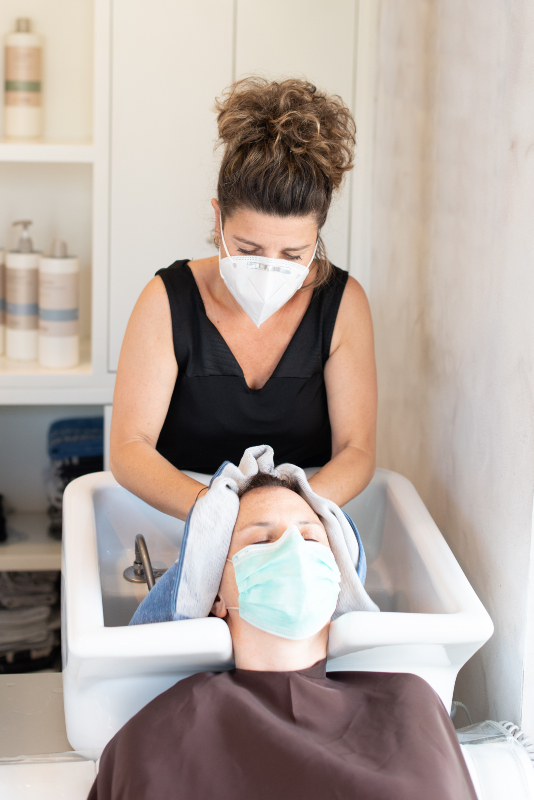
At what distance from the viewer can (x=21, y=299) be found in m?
2.05

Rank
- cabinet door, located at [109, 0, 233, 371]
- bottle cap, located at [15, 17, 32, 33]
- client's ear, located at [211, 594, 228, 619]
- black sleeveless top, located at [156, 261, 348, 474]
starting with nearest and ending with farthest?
1. client's ear, located at [211, 594, 228, 619]
2. black sleeveless top, located at [156, 261, 348, 474]
3. cabinet door, located at [109, 0, 233, 371]
4. bottle cap, located at [15, 17, 32, 33]

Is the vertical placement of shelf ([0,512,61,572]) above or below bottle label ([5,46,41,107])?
below

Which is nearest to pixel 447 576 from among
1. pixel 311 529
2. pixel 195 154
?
pixel 311 529

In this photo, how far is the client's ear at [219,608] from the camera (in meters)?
1.05

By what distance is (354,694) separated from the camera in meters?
0.99

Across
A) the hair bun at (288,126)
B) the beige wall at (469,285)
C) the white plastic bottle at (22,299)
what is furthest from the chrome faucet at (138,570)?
the white plastic bottle at (22,299)

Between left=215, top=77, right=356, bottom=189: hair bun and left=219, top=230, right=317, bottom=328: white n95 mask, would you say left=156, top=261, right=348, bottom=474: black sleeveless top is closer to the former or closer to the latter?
left=219, top=230, right=317, bottom=328: white n95 mask

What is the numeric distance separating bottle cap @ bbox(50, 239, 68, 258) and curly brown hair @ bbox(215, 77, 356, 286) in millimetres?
857

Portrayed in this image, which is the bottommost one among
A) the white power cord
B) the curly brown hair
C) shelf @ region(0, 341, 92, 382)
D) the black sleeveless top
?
the white power cord

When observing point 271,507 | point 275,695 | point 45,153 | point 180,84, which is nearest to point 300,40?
point 180,84

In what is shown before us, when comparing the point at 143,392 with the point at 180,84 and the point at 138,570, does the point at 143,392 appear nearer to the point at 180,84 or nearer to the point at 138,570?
the point at 138,570

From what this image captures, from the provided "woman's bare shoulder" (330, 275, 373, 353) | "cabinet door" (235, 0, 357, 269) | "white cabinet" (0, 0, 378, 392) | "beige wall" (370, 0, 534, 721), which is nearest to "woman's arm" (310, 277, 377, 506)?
"woman's bare shoulder" (330, 275, 373, 353)

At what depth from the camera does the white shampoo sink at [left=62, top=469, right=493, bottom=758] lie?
94cm

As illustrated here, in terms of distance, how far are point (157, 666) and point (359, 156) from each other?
1446mm
